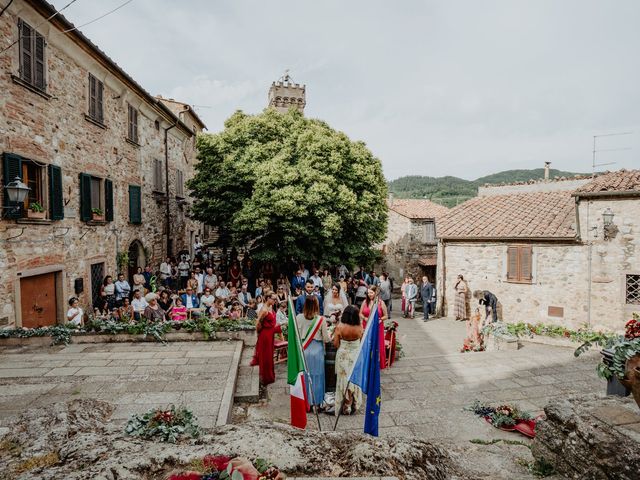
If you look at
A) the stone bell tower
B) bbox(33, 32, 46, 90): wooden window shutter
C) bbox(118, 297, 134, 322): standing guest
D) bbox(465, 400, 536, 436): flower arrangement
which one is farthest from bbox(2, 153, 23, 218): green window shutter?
the stone bell tower

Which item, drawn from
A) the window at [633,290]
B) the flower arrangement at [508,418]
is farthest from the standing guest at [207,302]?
the window at [633,290]

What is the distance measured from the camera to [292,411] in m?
5.61

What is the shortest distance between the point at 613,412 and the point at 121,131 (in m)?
15.9

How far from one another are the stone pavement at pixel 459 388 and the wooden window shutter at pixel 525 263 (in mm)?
4696

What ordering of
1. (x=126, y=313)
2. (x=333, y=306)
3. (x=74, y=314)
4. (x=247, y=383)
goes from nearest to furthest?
1. (x=247, y=383)
2. (x=74, y=314)
3. (x=333, y=306)
4. (x=126, y=313)

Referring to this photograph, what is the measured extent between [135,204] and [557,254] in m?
16.5

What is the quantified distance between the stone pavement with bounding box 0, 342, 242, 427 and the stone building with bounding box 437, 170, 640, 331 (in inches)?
455

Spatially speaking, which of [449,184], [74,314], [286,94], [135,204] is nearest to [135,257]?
[135,204]

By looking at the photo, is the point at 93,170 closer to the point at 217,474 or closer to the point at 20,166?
the point at 20,166

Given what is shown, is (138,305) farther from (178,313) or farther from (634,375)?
(634,375)

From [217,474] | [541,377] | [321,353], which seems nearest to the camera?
[217,474]

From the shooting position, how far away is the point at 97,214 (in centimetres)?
1254

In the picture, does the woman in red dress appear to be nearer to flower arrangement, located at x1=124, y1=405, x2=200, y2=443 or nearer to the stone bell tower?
flower arrangement, located at x1=124, y1=405, x2=200, y2=443

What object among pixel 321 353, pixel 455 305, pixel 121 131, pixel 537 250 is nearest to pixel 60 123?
pixel 121 131
